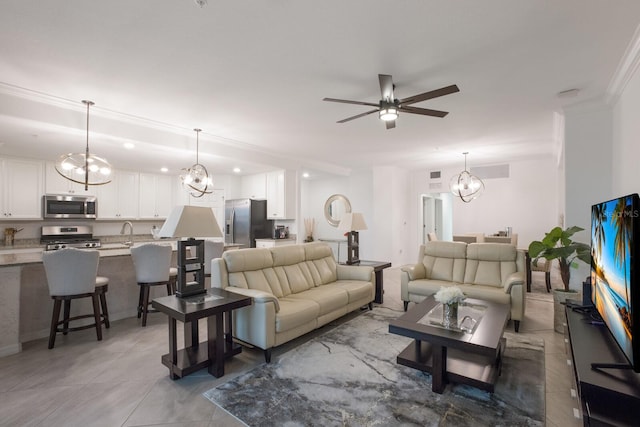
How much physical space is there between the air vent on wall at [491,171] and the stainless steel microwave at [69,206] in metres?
8.11

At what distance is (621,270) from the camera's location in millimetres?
1511

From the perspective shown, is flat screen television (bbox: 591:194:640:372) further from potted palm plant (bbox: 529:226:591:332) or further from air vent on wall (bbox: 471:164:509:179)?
air vent on wall (bbox: 471:164:509:179)

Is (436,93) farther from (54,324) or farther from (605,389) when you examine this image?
(54,324)

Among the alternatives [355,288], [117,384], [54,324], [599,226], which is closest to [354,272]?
[355,288]

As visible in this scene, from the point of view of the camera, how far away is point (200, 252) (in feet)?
9.04

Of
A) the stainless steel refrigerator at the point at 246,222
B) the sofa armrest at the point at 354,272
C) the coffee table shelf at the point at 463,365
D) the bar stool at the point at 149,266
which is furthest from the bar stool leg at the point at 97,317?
the stainless steel refrigerator at the point at 246,222

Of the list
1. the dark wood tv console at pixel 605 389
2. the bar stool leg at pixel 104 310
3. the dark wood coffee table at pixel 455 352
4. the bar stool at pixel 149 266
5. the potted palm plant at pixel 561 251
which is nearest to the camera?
the dark wood tv console at pixel 605 389

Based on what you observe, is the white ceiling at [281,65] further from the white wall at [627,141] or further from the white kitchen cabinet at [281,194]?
the white kitchen cabinet at [281,194]

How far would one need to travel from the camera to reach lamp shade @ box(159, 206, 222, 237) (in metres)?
2.52

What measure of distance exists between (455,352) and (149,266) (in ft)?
10.9

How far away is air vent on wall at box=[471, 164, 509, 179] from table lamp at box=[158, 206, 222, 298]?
259 inches

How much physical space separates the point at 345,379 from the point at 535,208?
6.31m

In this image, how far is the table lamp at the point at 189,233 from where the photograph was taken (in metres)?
2.54

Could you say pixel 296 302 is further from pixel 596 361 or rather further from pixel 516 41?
pixel 516 41
